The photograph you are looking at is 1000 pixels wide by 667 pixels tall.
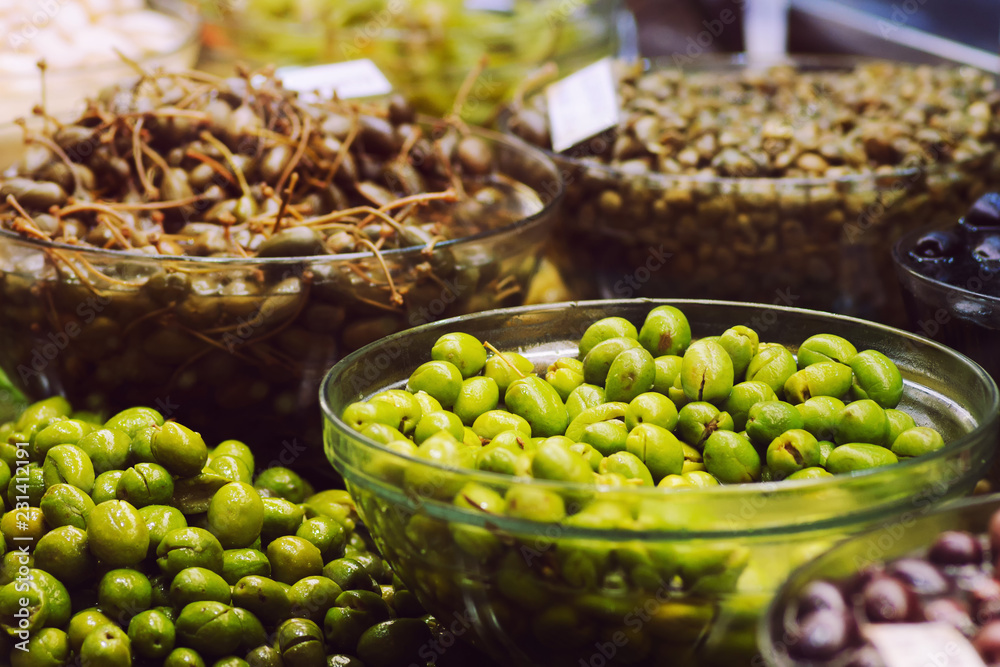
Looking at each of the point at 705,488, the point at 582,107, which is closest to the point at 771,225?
the point at 582,107

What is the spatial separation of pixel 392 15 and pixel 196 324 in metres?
1.24

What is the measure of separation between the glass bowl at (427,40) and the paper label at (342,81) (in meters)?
0.28

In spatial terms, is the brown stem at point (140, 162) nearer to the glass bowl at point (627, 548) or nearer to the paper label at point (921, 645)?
the glass bowl at point (627, 548)

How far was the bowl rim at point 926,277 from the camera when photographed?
40.4 inches

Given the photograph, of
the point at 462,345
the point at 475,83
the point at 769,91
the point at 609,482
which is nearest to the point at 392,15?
the point at 475,83

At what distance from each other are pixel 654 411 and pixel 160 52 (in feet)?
5.35

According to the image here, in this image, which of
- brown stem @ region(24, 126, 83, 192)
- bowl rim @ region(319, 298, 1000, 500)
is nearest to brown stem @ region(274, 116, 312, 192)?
brown stem @ region(24, 126, 83, 192)

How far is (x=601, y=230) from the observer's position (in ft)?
4.94

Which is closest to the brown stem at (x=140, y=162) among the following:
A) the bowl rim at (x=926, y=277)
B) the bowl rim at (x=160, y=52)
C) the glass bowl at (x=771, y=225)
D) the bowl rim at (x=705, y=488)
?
the bowl rim at (x=160, y=52)

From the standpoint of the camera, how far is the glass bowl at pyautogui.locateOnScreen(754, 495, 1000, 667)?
0.60 m

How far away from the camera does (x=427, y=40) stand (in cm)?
203

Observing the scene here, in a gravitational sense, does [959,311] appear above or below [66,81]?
below

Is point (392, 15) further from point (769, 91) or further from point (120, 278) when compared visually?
point (120, 278)

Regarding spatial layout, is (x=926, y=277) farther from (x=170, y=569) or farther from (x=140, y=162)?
(x=140, y=162)
